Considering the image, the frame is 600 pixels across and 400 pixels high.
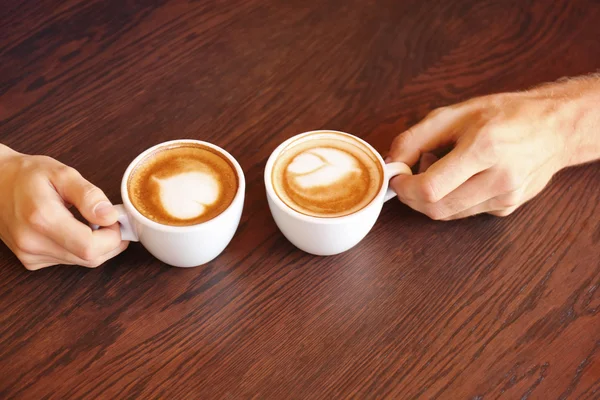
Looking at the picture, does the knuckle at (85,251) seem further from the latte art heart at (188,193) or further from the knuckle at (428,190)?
the knuckle at (428,190)

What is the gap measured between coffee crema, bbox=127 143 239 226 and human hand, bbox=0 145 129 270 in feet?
0.22

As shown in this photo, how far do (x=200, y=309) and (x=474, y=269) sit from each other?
47 cm

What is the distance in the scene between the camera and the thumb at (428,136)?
1143 millimetres

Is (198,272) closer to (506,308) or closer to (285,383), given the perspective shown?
(285,383)

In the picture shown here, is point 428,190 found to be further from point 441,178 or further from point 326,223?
point 326,223

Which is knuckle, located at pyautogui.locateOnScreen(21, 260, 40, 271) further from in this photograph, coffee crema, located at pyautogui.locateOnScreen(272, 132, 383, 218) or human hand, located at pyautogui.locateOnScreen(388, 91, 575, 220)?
human hand, located at pyautogui.locateOnScreen(388, 91, 575, 220)

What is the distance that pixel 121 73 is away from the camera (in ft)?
4.44

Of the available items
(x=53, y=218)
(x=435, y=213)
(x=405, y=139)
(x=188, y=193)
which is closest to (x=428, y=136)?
(x=405, y=139)

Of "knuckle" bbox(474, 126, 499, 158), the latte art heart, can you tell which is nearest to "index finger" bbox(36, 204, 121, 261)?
the latte art heart

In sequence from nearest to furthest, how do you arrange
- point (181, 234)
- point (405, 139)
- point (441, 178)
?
1. point (181, 234)
2. point (441, 178)
3. point (405, 139)

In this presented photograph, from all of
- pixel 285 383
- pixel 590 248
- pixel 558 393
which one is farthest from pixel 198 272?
pixel 590 248

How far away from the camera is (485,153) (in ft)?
3.50

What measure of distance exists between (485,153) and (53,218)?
0.71 meters

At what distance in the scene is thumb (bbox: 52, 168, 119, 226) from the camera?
3.10 feet
